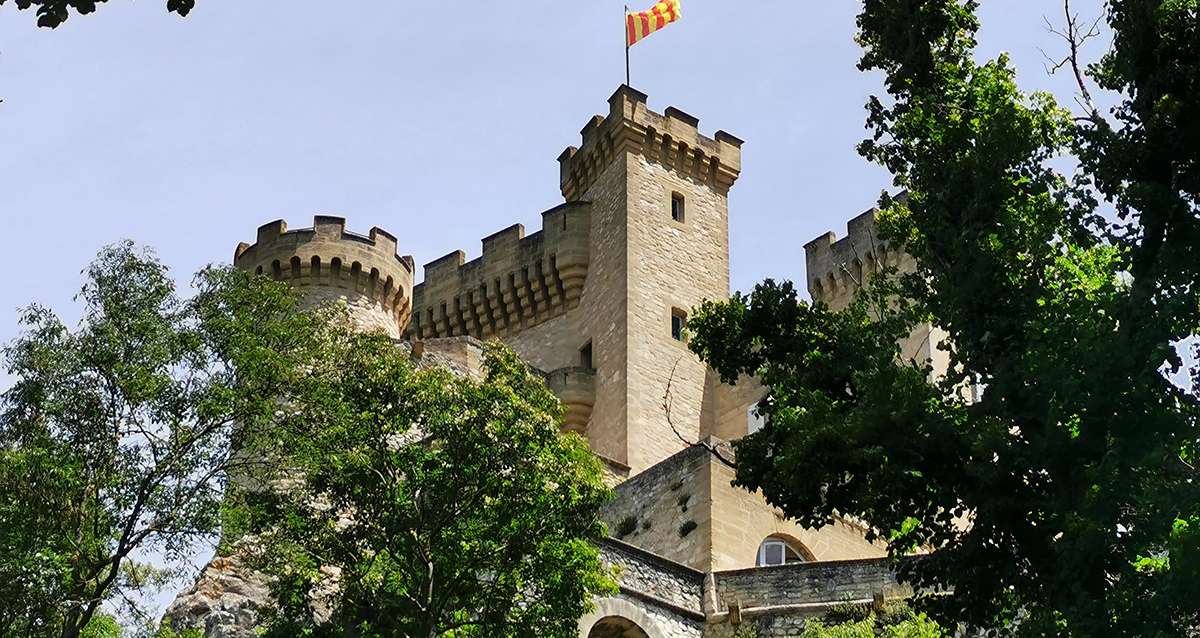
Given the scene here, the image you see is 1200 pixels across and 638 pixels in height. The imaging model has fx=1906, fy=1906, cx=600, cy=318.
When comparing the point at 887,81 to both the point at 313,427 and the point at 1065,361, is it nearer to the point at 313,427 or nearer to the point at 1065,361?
the point at 1065,361

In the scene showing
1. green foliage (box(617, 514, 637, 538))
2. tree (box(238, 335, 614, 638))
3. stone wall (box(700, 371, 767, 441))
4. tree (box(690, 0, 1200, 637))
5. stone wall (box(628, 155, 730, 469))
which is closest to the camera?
tree (box(690, 0, 1200, 637))

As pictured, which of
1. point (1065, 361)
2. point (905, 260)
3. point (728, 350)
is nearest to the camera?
point (1065, 361)

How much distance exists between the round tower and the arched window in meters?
10.8

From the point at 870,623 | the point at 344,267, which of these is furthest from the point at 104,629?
the point at 344,267

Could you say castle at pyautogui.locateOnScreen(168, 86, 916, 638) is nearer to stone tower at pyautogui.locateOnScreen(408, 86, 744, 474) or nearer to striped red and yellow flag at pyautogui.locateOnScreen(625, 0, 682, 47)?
stone tower at pyautogui.locateOnScreen(408, 86, 744, 474)

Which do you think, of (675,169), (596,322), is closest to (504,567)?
(596,322)

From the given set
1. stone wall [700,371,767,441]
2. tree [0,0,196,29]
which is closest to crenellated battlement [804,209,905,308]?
stone wall [700,371,767,441]

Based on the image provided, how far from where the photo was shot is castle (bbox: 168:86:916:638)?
2914cm

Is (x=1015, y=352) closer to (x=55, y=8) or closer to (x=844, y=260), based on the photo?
(x=55, y=8)

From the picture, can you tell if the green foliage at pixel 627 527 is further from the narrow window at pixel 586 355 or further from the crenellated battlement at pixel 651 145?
the crenellated battlement at pixel 651 145

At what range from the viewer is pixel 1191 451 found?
17.1m

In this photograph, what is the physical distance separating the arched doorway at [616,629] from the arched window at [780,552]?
5024 millimetres

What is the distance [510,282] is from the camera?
4578 centimetres

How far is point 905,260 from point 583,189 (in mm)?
8933
